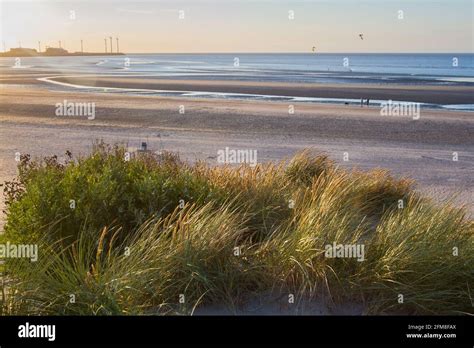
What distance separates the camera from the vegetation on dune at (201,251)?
213 inches

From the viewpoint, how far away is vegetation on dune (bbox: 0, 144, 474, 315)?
17.8ft

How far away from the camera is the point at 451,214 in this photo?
6.60 meters

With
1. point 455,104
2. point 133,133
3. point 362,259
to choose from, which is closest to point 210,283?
point 362,259

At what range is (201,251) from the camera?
229 inches

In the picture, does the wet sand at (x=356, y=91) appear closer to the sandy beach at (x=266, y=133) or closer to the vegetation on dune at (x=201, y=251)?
the sandy beach at (x=266, y=133)

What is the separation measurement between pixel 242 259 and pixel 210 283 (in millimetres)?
498

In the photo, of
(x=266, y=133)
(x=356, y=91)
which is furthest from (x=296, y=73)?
(x=266, y=133)

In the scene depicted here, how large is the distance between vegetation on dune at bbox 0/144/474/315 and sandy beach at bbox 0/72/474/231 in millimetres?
4449

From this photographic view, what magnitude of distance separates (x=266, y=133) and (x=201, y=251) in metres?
14.9
